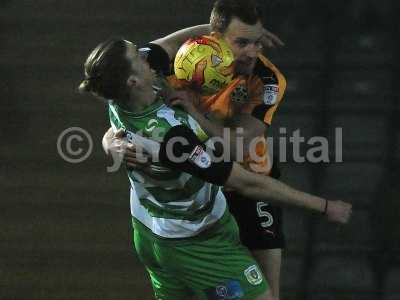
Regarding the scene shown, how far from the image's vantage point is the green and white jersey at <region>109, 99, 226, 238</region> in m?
4.53

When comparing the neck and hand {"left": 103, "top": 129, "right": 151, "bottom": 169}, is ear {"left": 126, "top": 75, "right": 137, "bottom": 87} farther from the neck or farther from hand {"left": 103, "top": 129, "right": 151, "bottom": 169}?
hand {"left": 103, "top": 129, "right": 151, "bottom": 169}

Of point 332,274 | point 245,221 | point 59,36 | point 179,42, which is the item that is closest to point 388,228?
point 332,274

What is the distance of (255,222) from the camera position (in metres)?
5.48

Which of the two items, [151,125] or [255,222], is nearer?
[151,125]

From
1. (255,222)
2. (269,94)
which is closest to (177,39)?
(269,94)

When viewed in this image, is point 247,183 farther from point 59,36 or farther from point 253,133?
point 59,36

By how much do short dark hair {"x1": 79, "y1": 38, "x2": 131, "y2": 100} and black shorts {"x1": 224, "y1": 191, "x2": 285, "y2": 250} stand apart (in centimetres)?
125

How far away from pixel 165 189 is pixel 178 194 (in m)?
0.06

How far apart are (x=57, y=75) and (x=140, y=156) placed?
6.81 ft

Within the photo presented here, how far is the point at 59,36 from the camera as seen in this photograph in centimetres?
645
